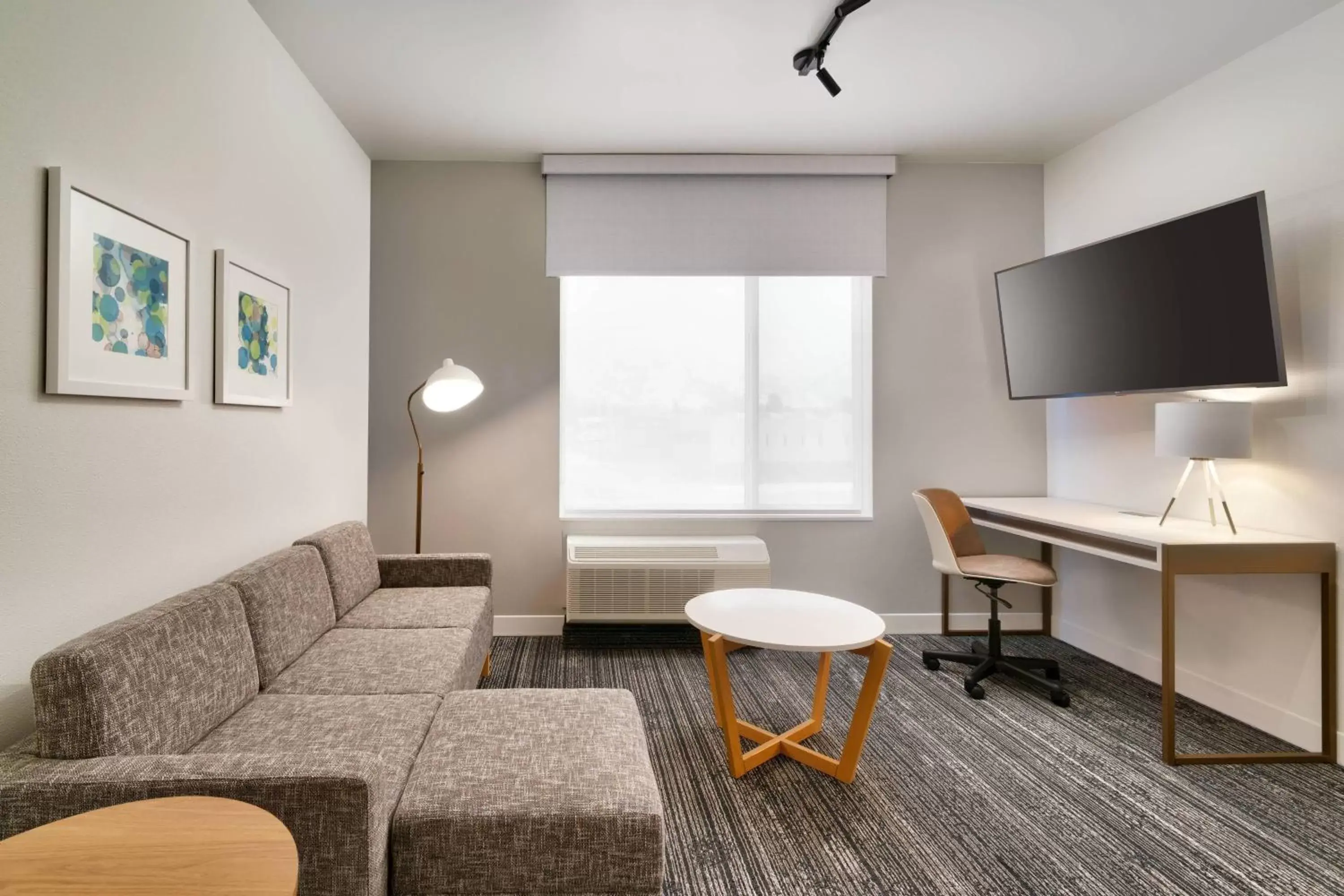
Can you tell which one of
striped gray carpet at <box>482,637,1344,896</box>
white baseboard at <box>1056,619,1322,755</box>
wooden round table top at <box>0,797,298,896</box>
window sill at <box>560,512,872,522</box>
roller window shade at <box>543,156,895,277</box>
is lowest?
striped gray carpet at <box>482,637,1344,896</box>

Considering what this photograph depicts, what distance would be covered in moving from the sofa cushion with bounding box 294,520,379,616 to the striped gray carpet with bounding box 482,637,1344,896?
75cm

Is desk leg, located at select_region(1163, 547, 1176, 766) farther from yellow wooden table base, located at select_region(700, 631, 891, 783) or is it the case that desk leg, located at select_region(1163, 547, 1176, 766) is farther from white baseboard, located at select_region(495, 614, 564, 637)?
white baseboard, located at select_region(495, 614, 564, 637)

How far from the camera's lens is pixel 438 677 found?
204 centimetres

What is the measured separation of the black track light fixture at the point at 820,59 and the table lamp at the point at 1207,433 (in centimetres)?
190

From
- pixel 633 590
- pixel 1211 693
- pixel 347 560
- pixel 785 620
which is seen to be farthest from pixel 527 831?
pixel 1211 693

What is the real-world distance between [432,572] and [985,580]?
2.67 meters

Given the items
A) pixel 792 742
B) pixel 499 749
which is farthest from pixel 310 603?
pixel 792 742

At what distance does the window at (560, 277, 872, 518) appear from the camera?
392cm

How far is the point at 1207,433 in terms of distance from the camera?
2.48m

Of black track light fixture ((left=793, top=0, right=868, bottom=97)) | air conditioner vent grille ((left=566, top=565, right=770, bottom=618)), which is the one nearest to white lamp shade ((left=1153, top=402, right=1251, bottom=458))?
black track light fixture ((left=793, top=0, right=868, bottom=97))

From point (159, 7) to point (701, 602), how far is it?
2.61 meters

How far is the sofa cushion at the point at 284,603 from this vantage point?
195 cm

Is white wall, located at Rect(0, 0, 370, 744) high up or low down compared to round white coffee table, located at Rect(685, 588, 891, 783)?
up

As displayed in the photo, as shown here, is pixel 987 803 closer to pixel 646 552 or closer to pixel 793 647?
pixel 793 647
